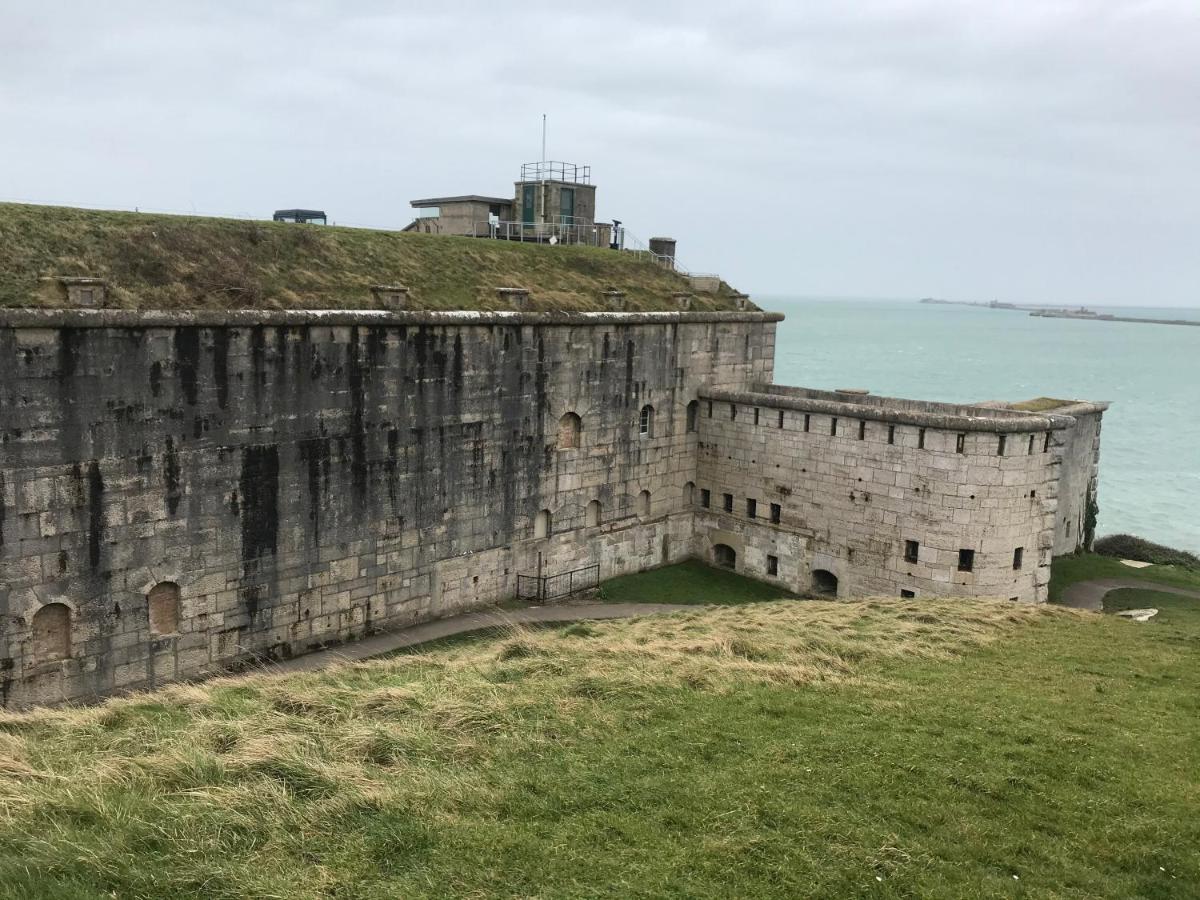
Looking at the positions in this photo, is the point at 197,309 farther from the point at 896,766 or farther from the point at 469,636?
the point at 896,766

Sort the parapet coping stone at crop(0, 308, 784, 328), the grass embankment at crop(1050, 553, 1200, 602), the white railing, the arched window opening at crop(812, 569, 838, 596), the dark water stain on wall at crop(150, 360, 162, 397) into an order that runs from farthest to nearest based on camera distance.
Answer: the white railing → the grass embankment at crop(1050, 553, 1200, 602) → the arched window opening at crop(812, 569, 838, 596) → the dark water stain on wall at crop(150, 360, 162, 397) → the parapet coping stone at crop(0, 308, 784, 328)

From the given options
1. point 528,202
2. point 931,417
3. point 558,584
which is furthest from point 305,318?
point 528,202

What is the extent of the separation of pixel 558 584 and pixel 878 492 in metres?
9.06

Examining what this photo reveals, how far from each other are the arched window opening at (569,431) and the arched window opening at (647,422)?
259 centimetres

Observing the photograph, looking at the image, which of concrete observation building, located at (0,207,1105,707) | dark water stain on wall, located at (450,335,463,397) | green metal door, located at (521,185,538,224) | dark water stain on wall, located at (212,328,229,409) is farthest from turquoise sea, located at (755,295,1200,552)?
dark water stain on wall, located at (212,328,229,409)

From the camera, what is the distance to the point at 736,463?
29.1 meters

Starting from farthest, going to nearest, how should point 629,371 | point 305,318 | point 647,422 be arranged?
point 647,422 < point 629,371 < point 305,318

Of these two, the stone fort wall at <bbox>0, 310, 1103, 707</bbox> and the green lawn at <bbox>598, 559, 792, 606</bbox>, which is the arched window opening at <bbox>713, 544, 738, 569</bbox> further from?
the green lawn at <bbox>598, 559, 792, 606</bbox>

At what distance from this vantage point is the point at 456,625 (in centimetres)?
2245

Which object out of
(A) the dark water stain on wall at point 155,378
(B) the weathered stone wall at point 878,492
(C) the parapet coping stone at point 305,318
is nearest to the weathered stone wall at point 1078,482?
(B) the weathered stone wall at point 878,492

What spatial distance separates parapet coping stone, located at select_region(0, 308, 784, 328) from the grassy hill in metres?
6.36

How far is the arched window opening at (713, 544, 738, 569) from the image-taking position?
29.7 meters

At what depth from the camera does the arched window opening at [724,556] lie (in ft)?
97.3

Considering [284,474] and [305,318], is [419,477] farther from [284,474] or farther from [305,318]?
[305,318]
